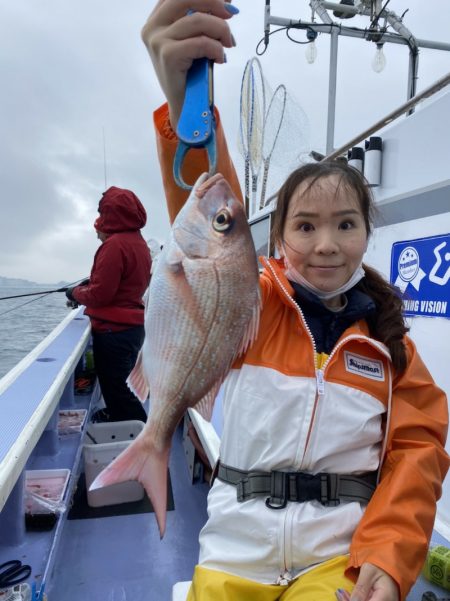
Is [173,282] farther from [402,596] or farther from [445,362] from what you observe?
[445,362]

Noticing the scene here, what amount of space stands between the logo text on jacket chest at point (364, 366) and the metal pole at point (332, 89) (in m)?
2.77

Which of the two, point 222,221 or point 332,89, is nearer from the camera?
point 222,221

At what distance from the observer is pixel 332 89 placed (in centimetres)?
402

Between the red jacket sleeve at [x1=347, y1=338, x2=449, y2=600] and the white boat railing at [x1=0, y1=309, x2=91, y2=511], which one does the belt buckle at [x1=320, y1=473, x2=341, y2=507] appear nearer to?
the red jacket sleeve at [x1=347, y1=338, x2=449, y2=600]

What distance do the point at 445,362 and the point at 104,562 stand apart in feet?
7.68

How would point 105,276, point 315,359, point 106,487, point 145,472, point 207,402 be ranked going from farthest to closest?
point 105,276
point 106,487
point 315,359
point 207,402
point 145,472

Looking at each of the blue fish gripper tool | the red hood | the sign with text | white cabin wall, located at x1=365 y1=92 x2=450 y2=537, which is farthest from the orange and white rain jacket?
the red hood

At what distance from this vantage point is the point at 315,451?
140 centimetres

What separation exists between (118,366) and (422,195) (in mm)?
2884

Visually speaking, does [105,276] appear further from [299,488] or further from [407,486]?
[407,486]

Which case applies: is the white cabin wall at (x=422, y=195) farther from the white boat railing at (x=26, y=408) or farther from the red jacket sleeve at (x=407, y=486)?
the white boat railing at (x=26, y=408)

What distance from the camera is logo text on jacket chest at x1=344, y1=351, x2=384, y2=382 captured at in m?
1.48

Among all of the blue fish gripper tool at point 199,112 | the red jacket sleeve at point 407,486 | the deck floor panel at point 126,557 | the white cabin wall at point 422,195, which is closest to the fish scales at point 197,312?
the blue fish gripper tool at point 199,112

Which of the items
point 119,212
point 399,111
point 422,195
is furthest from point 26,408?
point 399,111
